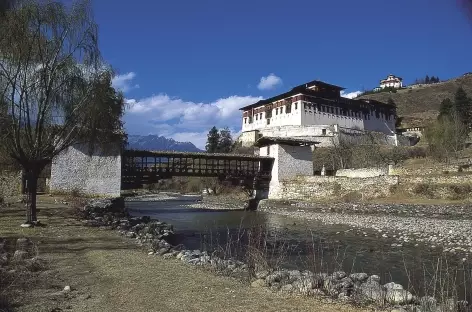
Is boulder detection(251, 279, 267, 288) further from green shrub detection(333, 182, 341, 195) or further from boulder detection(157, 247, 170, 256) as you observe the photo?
green shrub detection(333, 182, 341, 195)

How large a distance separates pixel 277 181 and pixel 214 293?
120 ft

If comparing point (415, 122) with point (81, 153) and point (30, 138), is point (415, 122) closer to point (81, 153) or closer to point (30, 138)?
point (81, 153)

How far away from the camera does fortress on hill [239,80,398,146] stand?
67.2 metres

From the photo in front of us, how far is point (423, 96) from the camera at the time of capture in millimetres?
120125

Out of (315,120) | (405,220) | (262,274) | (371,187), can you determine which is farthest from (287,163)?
(262,274)

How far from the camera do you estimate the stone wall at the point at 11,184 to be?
90.3ft

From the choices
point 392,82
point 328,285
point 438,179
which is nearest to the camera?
point 328,285

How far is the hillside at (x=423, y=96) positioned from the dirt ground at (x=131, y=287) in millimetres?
100483

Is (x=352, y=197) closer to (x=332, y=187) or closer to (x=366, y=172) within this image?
(x=332, y=187)

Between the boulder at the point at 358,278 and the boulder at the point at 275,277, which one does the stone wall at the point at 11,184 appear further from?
the boulder at the point at 358,278

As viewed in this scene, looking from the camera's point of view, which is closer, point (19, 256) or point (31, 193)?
point (19, 256)

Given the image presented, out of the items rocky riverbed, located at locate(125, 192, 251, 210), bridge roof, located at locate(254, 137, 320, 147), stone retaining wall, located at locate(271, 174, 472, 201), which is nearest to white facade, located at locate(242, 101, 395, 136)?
rocky riverbed, located at locate(125, 192, 251, 210)

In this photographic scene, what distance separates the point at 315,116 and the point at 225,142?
1973 cm

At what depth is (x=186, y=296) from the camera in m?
6.70
